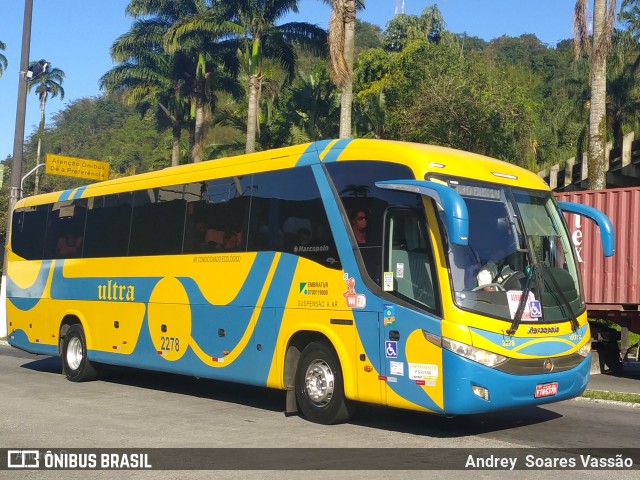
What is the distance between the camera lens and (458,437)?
9625mm

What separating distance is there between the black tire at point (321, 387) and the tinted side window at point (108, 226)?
5208mm

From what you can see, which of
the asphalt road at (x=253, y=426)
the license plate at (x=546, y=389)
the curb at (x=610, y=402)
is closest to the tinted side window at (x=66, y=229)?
the asphalt road at (x=253, y=426)

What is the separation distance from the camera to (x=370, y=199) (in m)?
10.1

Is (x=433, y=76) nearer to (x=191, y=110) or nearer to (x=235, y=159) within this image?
(x=191, y=110)

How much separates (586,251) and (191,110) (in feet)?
115

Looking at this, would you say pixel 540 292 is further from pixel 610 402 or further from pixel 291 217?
pixel 610 402

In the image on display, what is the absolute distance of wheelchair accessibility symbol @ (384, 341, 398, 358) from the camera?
9.55m

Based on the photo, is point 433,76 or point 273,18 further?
point 273,18

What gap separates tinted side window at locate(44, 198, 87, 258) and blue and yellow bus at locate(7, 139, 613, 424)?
2.05m

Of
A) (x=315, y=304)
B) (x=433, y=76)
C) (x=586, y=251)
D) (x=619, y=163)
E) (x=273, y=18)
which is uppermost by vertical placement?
(x=273, y=18)

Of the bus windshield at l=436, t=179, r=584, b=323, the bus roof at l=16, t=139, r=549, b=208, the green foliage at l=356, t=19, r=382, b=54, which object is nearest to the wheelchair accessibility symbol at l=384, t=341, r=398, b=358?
the bus windshield at l=436, t=179, r=584, b=323

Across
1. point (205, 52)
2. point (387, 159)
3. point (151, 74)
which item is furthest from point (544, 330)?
point (151, 74)

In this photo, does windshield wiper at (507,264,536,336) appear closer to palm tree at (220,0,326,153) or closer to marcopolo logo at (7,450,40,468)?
marcopolo logo at (7,450,40,468)

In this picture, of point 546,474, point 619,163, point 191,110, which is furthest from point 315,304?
point 191,110
